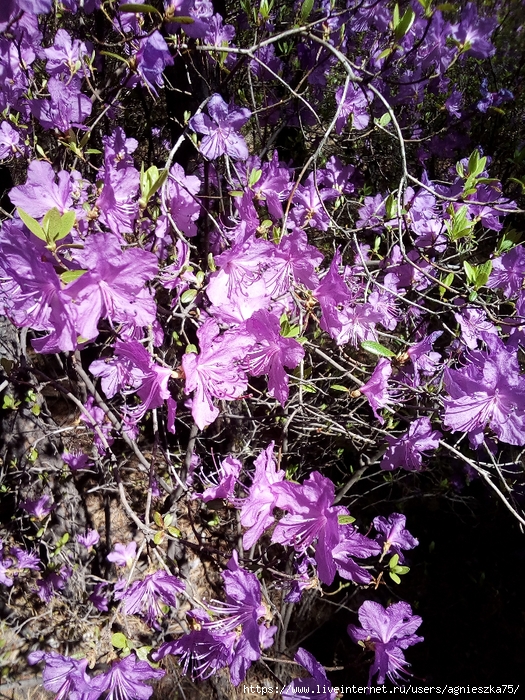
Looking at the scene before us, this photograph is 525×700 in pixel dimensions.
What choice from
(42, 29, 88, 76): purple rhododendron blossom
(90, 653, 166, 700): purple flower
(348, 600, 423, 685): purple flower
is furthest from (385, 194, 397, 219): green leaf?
(90, 653, 166, 700): purple flower

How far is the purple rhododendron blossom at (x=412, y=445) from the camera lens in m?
1.54

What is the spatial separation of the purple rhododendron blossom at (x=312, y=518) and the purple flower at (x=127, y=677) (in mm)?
611

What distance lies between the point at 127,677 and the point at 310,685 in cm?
53

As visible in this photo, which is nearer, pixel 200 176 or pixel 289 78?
pixel 200 176

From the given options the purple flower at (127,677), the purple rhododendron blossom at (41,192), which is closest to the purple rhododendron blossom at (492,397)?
the purple rhododendron blossom at (41,192)

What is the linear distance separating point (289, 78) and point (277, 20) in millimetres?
430

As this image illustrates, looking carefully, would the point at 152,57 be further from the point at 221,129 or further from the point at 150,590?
the point at 150,590

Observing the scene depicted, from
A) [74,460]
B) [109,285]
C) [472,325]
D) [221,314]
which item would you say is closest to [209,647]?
[221,314]

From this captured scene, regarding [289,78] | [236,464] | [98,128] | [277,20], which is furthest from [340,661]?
[277,20]

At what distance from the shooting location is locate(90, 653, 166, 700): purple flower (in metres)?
1.31

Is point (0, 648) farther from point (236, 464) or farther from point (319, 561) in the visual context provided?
point (319, 561)

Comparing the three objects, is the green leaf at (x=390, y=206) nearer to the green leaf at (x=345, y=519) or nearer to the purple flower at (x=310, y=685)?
the green leaf at (x=345, y=519)

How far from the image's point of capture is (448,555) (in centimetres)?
283

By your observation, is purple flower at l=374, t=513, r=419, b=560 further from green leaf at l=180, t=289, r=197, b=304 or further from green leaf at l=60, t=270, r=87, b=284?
green leaf at l=60, t=270, r=87, b=284
